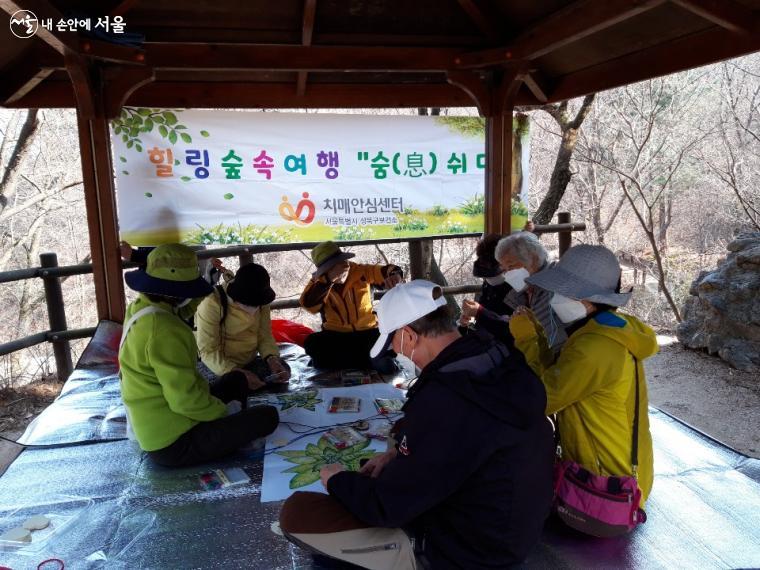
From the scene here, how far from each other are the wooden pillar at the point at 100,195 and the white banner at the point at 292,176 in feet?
0.83

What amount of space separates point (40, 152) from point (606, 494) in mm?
12062

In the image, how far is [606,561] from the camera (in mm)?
2201

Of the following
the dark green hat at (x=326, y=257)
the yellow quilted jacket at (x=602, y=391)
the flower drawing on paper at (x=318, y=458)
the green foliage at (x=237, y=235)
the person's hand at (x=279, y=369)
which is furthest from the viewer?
the green foliage at (x=237, y=235)

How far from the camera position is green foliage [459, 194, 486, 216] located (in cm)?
603

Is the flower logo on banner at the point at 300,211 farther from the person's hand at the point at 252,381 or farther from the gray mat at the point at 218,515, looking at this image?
the gray mat at the point at 218,515

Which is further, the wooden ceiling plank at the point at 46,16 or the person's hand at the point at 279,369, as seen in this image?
the person's hand at the point at 279,369

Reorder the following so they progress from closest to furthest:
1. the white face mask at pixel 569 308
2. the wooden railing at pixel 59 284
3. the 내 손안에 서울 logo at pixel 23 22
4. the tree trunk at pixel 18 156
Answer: the white face mask at pixel 569 308, the 내 손안에 서울 logo at pixel 23 22, the wooden railing at pixel 59 284, the tree trunk at pixel 18 156

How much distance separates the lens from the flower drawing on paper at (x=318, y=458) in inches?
109

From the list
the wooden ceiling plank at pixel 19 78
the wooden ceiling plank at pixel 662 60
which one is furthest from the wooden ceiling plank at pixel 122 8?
the wooden ceiling plank at pixel 662 60

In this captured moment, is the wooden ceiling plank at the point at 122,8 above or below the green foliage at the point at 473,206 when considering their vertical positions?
above

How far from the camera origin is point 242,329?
13.2 feet

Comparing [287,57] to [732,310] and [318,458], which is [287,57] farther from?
[732,310]

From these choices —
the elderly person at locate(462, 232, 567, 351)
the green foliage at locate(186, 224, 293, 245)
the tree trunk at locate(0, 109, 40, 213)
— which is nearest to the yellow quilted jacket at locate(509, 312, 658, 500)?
the elderly person at locate(462, 232, 567, 351)

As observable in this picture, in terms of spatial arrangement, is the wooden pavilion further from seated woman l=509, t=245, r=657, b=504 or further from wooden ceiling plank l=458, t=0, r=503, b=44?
seated woman l=509, t=245, r=657, b=504
